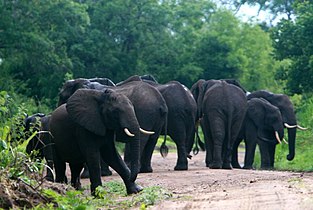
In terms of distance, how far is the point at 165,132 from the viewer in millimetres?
19703

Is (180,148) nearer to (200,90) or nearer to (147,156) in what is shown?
(147,156)

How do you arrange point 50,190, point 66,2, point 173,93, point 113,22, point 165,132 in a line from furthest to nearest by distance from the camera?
point 113,22
point 66,2
point 173,93
point 165,132
point 50,190

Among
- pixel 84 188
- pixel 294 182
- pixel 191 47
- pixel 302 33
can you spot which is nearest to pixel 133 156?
pixel 84 188

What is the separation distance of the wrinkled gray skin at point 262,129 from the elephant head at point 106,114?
9853mm

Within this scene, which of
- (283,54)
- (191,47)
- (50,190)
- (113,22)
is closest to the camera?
(50,190)

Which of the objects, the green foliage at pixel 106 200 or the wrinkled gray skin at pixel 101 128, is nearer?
the green foliage at pixel 106 200

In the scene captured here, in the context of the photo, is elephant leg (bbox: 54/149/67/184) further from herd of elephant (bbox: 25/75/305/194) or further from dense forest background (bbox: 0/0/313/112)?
dense forest background (bbox: 0/0/313/112)

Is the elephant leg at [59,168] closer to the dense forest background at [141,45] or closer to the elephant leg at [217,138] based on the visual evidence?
the elephant leg at [217,138]

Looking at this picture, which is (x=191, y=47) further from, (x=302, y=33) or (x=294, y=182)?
(x=294, y=182)

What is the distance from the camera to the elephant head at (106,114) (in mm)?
13664

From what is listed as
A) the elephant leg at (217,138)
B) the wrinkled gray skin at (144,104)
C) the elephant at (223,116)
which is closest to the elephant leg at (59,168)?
the wrinkled gray skin at (144,104)

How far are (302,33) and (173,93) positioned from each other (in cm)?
631

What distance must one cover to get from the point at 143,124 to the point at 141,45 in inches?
922

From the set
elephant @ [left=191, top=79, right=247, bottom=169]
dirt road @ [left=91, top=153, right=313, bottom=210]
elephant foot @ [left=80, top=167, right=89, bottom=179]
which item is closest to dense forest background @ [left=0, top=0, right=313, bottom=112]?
elephant @ [left=191, top=79, right=247, bottom=169]
